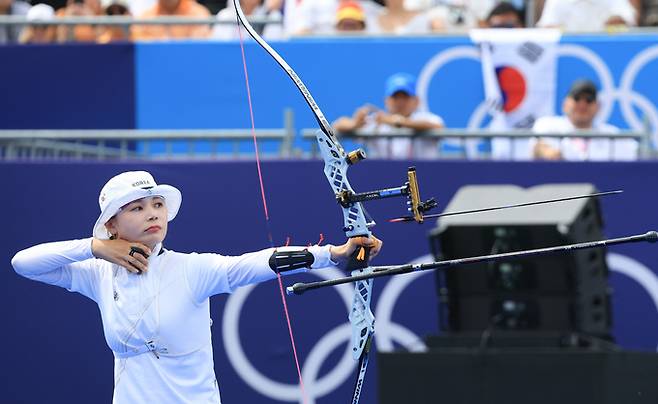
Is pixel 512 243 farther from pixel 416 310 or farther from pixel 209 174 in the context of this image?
pixel 209 174

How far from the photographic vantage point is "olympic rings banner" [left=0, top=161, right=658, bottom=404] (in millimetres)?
9422

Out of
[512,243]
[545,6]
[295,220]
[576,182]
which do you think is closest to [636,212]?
[576,182]

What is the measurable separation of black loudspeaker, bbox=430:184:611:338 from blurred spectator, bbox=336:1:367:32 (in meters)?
2.62

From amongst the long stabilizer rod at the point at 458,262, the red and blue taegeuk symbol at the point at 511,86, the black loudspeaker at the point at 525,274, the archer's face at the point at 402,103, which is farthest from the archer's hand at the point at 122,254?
the red and blue taegeuk symbol at the point at 511,86

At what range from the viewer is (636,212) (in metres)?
9.44

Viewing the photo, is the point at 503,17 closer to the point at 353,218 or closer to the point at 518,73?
the point at 518,73

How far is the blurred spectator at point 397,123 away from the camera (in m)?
9.64

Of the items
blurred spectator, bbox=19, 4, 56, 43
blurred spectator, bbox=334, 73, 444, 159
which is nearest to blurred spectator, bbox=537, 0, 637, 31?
blurred spectator, bbox=334, 73, 444, 159

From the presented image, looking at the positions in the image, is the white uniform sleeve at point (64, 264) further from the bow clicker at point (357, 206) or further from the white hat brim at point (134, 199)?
the bow clicker at point (357, 206)

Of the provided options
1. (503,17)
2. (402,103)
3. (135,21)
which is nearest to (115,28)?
(135,21)

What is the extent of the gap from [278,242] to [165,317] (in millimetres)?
3381

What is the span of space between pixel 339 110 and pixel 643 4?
3.77 metres

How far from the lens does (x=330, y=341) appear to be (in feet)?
31.3

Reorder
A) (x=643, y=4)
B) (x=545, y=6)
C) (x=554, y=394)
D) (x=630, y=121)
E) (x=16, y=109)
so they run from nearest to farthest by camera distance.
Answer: (x=554, y=394) → (x=630, y=121) → (x=16, y=109) → (x=545, y=6) → (x=643, y=4)
